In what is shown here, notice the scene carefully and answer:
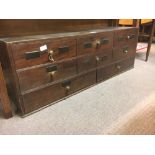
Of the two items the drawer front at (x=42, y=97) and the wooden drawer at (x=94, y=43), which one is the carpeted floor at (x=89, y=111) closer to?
the drawer front at (x=42, y=97)

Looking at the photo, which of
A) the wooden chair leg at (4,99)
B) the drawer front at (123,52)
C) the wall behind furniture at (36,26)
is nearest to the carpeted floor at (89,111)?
the wooden chair leg at (4,99)

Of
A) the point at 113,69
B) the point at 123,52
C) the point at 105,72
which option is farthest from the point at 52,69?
the point at 123,52

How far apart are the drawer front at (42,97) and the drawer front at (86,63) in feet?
0.84

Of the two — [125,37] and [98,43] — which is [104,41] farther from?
[125,37]

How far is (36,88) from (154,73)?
1.52 m

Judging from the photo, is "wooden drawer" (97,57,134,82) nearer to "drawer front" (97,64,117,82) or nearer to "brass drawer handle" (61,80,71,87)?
"drawer front" (97,64,117,82)

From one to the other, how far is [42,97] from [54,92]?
115 millimetres

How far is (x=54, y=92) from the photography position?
134 centimetres

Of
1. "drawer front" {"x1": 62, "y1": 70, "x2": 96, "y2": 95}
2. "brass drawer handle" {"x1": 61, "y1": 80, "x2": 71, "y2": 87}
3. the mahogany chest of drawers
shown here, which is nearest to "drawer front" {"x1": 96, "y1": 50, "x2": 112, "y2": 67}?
the mahogany chest of drawers

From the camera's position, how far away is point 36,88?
1208 millimetres

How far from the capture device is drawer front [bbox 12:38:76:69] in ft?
3.44

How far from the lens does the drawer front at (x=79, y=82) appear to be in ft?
4.65

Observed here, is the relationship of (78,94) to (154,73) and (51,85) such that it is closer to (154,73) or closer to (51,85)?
(51,85)
